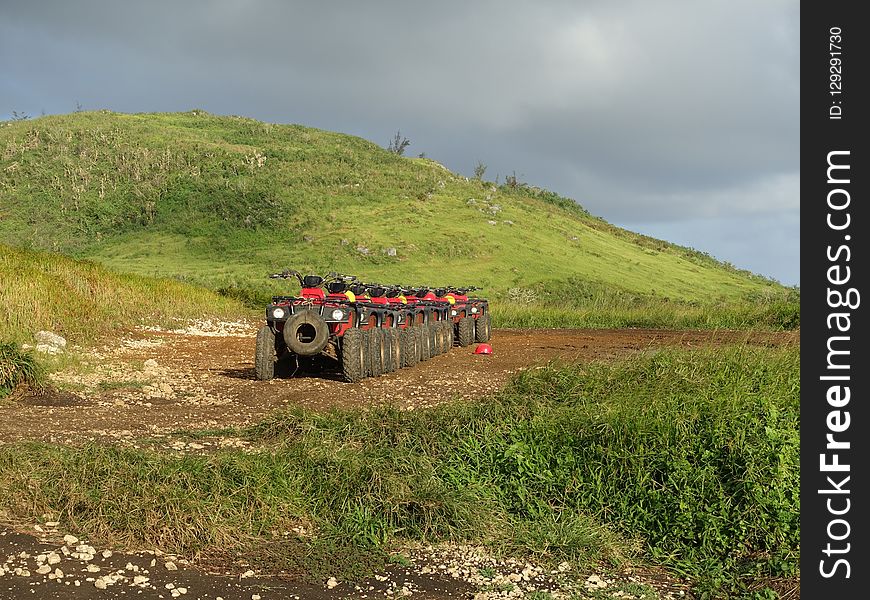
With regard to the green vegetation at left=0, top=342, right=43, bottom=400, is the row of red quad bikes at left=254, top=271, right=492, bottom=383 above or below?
above

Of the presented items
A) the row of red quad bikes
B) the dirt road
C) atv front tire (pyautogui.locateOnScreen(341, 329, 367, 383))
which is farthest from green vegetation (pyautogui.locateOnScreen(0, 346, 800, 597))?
the row of red quad bikes

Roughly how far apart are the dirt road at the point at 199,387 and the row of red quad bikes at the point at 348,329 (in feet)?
0.77

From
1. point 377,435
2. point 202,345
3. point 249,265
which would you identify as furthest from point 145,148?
point 377,435

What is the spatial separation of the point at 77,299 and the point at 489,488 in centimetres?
1148

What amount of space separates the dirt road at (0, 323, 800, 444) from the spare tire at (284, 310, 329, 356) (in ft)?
1.50

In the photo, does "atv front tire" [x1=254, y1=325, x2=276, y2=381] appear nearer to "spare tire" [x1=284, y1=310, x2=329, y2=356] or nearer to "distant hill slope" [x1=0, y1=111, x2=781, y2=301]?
"spare tire" [x1=284, y1=310, x2=329, y2=356]

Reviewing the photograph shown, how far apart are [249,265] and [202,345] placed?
867 inches

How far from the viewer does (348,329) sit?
35.7 ft

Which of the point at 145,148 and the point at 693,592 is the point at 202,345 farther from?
the point at 145,148

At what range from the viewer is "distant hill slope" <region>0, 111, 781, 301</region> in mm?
37531

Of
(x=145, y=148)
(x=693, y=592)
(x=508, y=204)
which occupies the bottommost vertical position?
(x=693, y=592)

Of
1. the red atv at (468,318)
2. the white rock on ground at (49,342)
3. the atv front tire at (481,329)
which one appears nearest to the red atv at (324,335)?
the white rock on ground at (49,342)

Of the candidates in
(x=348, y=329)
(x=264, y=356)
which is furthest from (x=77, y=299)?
(x=348, y=329)

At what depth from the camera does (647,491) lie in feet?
18.4
